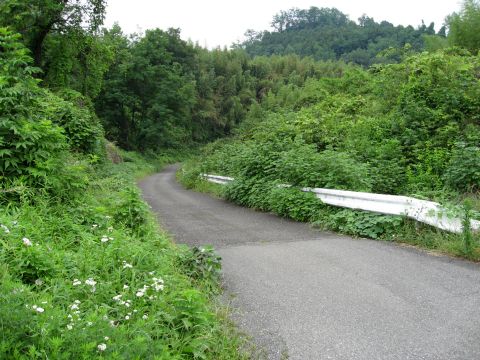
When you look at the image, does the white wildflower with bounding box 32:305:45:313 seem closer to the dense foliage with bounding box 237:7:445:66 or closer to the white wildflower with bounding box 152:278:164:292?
the white wildflower with bounding box 152:278:164:292

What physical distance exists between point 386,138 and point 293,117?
630 centimetres

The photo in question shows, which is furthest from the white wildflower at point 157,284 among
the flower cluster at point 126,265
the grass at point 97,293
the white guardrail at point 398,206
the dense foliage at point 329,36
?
the dense foliage at point 329,36

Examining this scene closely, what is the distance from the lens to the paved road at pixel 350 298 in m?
2.89

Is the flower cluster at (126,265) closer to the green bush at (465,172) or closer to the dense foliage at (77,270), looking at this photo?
the dense foliage at (77,270)

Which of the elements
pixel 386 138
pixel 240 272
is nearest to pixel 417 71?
pixel 386 138

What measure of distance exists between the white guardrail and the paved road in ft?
1.94

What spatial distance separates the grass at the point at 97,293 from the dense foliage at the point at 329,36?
56248 mm

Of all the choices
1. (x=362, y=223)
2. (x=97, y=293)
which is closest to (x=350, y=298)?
(x=97, y=293)

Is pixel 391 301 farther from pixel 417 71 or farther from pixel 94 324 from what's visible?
pixel 417 71

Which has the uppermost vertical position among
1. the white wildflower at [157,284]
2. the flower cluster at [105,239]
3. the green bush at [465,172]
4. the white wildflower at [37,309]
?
the green bush at [465,172]

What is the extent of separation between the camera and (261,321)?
3.36 meters

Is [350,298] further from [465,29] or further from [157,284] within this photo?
[465,29]

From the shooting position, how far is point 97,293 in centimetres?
305

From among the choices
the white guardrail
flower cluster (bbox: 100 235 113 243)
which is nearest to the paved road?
the white guardrail
